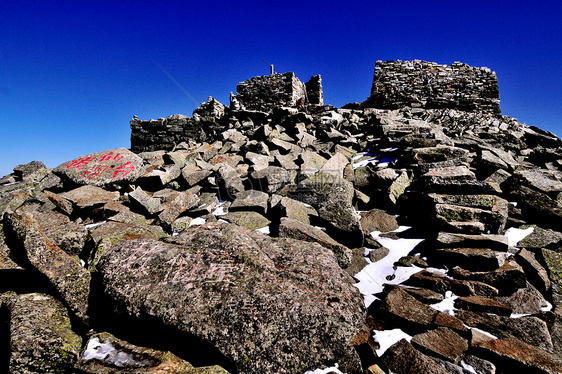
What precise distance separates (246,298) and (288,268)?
0.74 metres

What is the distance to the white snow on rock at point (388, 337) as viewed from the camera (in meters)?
2.66

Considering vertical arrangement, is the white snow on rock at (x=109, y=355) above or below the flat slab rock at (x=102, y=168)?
below

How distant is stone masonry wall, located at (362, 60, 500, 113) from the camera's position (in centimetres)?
1234

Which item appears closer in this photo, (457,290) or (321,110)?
(457,290)

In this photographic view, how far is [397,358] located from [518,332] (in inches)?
59.0

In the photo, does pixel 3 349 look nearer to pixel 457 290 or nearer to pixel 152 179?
Answer: pixel 152 179

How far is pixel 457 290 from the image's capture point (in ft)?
10.7

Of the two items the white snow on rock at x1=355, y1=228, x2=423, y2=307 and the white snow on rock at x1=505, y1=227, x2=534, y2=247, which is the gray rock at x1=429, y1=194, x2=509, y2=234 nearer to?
the white snow on rock at x1=505, y1=227, x2=534, y2=247

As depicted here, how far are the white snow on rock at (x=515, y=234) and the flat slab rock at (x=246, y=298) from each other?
3406 mm

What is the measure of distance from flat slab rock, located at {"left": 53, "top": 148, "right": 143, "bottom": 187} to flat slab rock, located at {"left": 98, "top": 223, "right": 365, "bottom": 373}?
4244 mm

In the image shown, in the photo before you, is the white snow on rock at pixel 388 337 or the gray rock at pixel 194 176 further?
the gray rock at pixel 194 176

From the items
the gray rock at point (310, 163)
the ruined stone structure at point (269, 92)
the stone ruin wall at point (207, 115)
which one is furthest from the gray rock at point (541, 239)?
the ruined stone structure at point (269, 92)

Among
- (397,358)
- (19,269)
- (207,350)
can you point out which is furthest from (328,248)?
(19,269)

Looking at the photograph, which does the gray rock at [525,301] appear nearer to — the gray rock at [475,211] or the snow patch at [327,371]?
the gray rock at [475,211]
